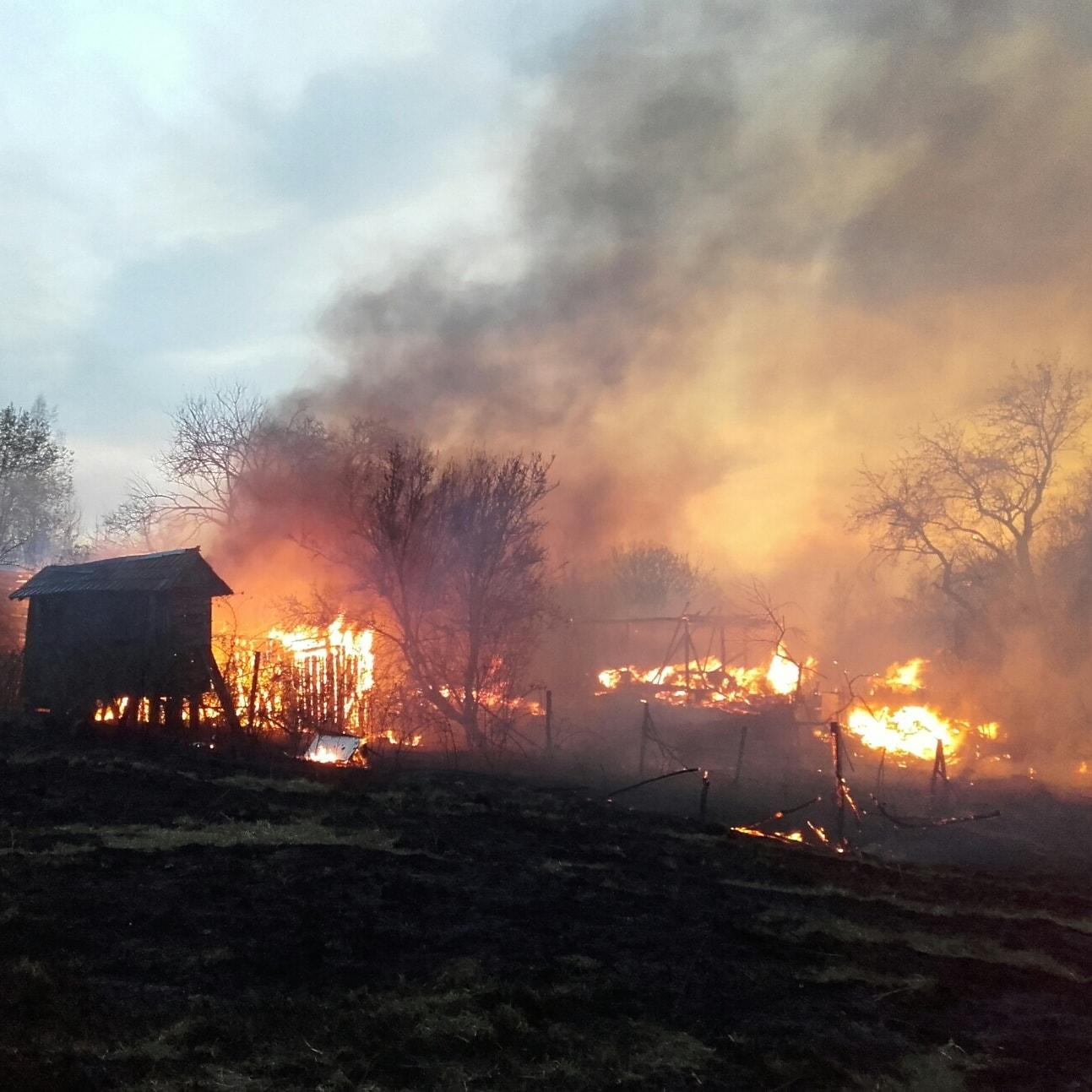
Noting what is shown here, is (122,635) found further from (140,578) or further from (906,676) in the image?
(906,676)

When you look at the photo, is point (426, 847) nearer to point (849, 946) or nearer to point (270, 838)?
point (270, 838)

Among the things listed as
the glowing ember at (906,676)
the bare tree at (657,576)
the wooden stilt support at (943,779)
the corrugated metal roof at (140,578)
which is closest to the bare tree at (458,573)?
the corrugated metal roof at (140,578)

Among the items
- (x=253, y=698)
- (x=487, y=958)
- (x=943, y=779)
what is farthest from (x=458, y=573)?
(x=487, y=958)

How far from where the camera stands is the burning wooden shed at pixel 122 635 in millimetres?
17312

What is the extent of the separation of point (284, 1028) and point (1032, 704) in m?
28.0

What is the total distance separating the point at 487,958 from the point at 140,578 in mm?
14501

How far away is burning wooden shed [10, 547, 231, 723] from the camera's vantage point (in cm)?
1731

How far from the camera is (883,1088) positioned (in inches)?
198

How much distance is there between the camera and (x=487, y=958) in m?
6.41

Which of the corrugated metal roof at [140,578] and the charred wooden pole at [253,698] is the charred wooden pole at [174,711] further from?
the corrugated metal roof at [140,578]

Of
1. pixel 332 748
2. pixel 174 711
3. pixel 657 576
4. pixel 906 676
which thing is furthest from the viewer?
pixel 657 576

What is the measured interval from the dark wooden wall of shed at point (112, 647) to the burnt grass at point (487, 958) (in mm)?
5691

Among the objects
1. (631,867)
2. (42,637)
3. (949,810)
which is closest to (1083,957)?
(631,867)

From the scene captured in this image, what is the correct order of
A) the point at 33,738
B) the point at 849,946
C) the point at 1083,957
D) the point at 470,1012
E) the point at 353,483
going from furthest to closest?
the point at 353,483 → the point at 33,738 → the point at 1083,957 → the point at 849,946 → the point at 470,1012
